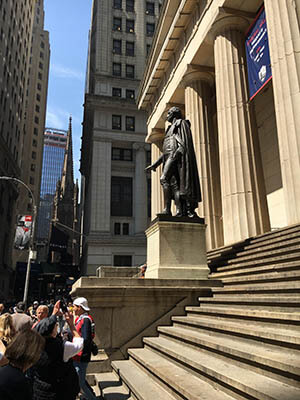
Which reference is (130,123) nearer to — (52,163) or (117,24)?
(117,24)

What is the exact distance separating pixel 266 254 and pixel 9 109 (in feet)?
169

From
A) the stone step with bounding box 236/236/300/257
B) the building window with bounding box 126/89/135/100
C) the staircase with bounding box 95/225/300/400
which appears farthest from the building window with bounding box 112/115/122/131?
the staircase with bounding box 95/225/300/400

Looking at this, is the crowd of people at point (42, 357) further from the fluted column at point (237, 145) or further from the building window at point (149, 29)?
the building window at point (149, 29)

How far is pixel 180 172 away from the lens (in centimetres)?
926

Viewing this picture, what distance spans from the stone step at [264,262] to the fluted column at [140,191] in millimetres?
30425

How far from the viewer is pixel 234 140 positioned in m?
14.2

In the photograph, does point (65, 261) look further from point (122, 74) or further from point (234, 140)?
point (234, 140)

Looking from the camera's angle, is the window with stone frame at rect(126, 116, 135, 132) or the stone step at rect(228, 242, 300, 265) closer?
the stone step at rect(228, 242, 300, 265)

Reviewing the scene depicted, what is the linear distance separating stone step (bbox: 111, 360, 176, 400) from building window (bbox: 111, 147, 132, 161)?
1487 inches

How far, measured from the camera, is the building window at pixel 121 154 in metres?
42.8

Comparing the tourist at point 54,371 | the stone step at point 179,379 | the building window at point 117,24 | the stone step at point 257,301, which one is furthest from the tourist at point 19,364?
the building window at point 117,24

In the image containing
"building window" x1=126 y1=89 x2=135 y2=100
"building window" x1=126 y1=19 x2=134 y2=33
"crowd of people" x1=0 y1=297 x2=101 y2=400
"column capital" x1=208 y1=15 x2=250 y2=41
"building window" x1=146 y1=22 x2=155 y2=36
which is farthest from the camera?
"building window" x1=146 y1=22 x2=155 y2=36

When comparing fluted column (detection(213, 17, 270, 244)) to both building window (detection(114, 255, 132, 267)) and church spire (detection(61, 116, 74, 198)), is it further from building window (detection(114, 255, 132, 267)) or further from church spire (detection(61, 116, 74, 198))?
church spire (detection(61, 116, 74, 198))

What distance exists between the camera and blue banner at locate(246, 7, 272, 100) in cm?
1278
